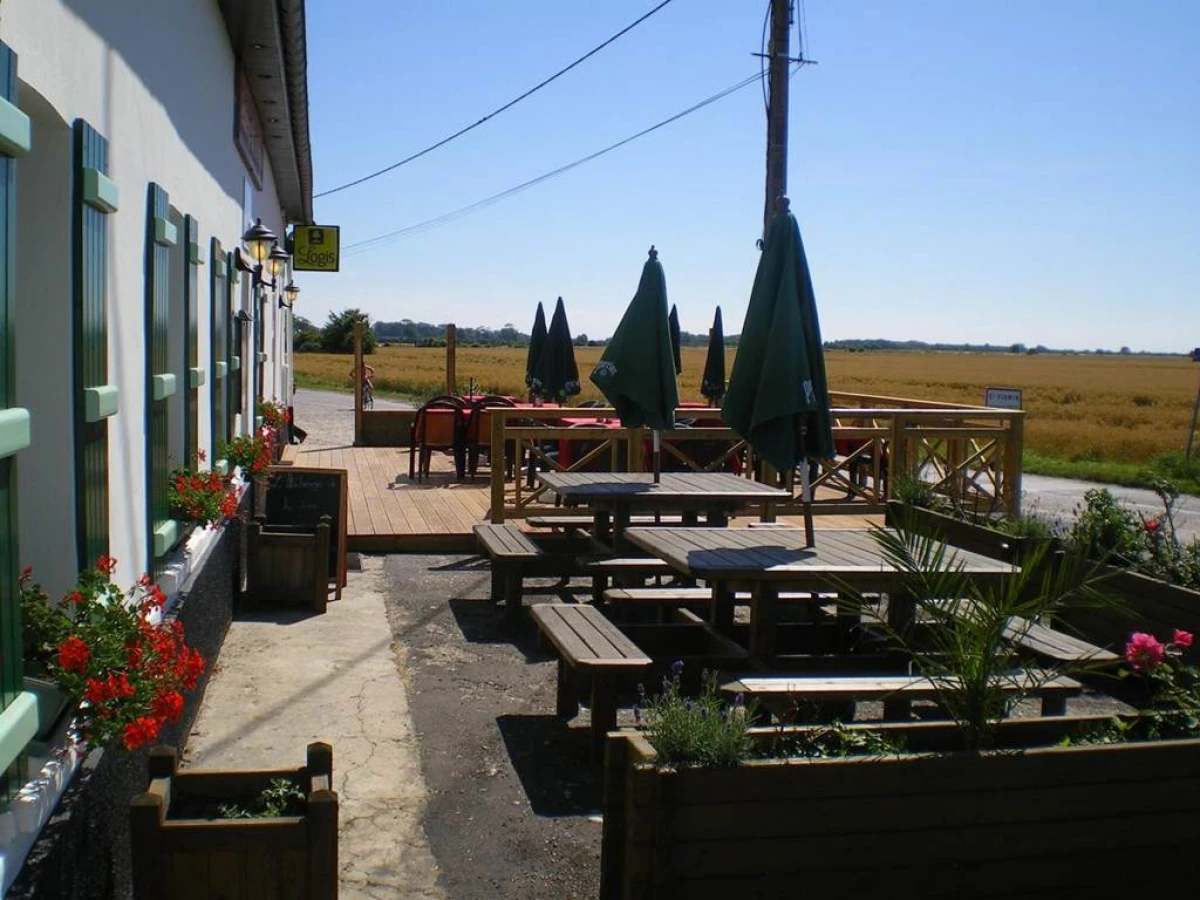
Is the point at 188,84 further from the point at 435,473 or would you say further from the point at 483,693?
the point at 435,473

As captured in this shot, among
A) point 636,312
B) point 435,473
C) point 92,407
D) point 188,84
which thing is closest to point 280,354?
point 435,473

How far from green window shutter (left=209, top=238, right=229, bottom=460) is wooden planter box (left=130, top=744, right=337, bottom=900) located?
4304 millimetres

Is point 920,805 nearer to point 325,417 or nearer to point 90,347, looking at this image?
point 90,347

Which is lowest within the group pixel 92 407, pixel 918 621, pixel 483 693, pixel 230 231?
pixel 483 693

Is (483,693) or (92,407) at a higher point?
(92,407)

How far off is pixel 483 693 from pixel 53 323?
3.28 metres

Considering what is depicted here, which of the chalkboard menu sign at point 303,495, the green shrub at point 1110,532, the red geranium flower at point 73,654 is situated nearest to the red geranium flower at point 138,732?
the red geranium flower at point 73,654

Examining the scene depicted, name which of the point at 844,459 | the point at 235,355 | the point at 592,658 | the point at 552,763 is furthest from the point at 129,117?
the point at 844,459

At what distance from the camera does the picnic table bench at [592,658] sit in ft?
16.4

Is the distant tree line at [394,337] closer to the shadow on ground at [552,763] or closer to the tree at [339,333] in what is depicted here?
the tree at [339,333]

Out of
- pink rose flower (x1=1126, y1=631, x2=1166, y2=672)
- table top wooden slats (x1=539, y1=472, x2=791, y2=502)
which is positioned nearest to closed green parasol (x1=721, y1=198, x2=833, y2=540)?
table top wooden slats (x1=539, y1=472, x2=791, y2=502)

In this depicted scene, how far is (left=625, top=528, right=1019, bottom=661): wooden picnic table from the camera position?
205 inches

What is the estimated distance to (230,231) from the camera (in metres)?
8.48

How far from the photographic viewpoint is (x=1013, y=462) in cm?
1102
